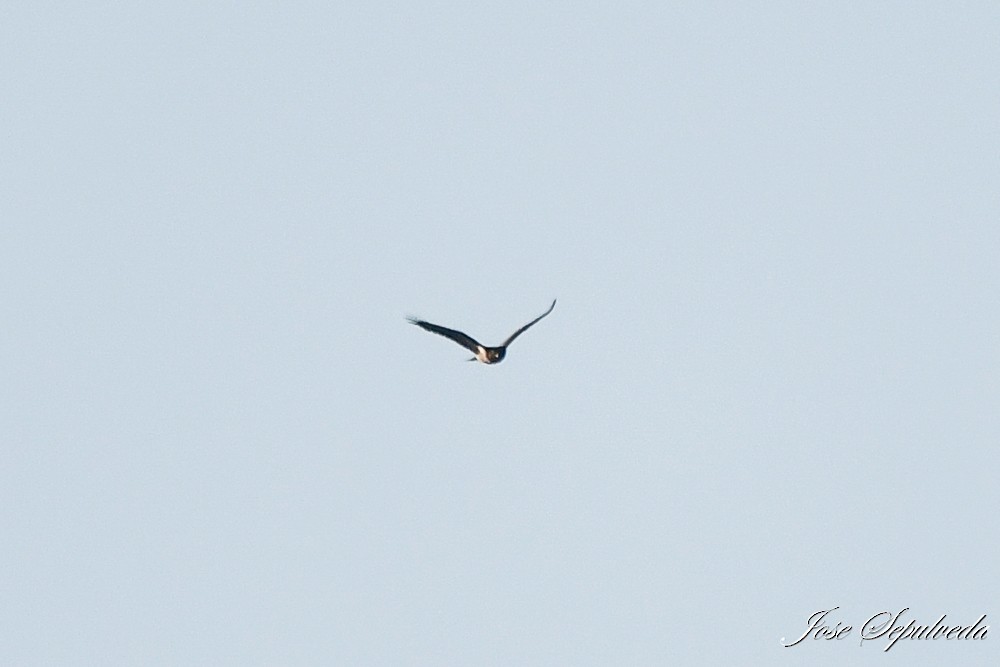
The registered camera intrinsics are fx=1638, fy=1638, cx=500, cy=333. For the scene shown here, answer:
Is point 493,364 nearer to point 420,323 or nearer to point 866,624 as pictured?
point 420,323

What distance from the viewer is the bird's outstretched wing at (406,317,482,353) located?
32553mm

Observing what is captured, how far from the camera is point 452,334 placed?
109 ft

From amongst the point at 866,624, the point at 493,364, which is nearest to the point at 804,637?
the point at 866,624

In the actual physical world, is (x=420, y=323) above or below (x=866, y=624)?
above

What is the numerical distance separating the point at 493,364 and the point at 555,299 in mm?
2144

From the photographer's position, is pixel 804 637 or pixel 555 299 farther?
pixel 804 637

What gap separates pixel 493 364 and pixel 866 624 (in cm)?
1017

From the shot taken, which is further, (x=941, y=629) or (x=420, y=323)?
(x=941, y=629)

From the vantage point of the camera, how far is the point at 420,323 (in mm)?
32438

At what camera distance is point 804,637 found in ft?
119

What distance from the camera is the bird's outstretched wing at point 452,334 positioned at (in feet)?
107

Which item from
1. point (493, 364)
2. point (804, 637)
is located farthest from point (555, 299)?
point (804, 637)

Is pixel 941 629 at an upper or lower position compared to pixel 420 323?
lower

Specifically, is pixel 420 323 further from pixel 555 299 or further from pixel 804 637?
pixel 804 637
